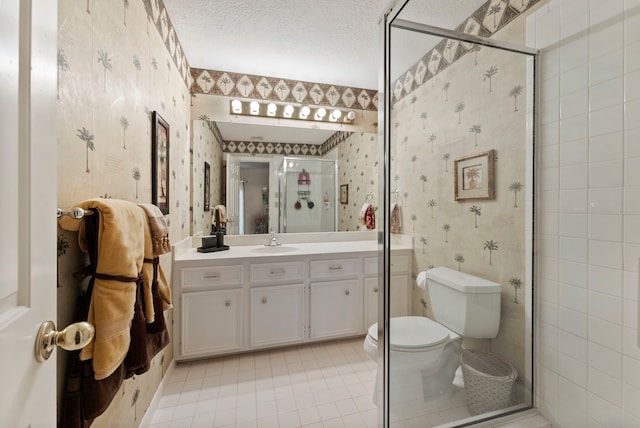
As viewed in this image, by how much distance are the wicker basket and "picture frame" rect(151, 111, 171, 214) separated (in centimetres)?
190

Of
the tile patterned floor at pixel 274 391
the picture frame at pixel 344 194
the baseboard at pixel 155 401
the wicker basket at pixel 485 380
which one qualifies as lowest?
the tile patterned floor at pixel 274 391

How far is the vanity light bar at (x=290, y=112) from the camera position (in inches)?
95.5

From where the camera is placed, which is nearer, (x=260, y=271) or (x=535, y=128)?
(x=535, y=128)

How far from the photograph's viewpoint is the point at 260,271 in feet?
6.53

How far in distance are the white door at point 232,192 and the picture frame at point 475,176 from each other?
1744 mm

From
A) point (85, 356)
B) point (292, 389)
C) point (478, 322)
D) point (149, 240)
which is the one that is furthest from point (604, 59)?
point (292, 389)

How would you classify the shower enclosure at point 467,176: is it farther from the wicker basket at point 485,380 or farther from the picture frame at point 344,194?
the picture frame at point 344,194

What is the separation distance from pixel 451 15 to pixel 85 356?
2229 mm

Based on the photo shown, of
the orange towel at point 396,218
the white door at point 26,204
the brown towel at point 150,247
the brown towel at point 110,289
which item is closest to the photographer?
the white door at point 26,204

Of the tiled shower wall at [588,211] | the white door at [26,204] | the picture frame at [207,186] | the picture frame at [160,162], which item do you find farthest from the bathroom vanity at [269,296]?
the white door at [26,204]

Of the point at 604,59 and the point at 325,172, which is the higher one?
the point at 604,59

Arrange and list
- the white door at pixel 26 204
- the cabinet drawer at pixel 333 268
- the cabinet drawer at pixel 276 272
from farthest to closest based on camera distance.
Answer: the cabinet drawer at pixel 333 268 → the cabinet drawer at pixel 276 272 → the white door at pixel 26 204

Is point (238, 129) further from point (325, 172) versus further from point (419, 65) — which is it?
point (419, 65)

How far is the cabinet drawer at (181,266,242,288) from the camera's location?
1.86 m
